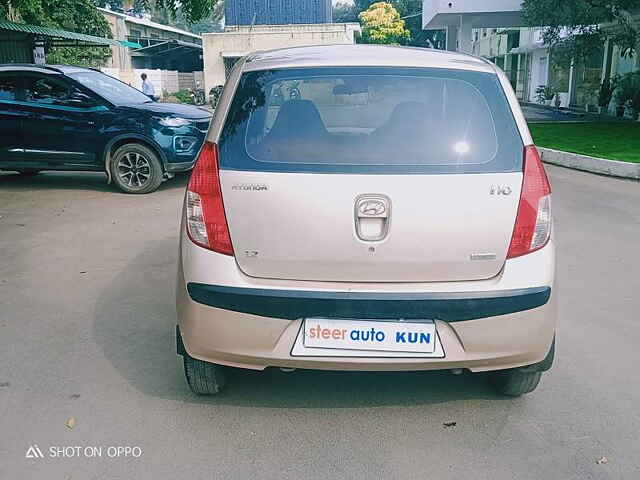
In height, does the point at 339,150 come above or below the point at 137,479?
above

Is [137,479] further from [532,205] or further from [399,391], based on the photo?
[532,205]

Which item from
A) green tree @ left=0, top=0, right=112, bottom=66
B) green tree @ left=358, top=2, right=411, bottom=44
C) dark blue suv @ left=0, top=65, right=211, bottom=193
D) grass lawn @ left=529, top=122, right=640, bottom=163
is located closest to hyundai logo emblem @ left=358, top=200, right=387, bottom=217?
dark blue suv @ left=0, top=65, right=211, bottom=193

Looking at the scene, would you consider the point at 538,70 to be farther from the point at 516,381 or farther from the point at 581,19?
the point at 516,381

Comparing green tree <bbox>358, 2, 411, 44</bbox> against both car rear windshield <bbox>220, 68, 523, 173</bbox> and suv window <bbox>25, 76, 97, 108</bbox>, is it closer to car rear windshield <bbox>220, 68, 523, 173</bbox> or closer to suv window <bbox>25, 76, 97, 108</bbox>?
suv window <bbox>25, 76, 97, 108</bbox>

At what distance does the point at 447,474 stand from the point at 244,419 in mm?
1009

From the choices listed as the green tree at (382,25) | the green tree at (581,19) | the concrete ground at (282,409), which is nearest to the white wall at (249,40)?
the green tree at (581,19)

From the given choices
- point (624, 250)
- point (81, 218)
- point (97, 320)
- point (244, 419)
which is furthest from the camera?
point (81, 218)

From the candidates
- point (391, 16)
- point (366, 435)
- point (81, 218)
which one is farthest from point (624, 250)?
point (391, 16)

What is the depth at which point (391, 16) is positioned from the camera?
5456 cm

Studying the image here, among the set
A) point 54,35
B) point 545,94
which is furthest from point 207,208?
point 545,94

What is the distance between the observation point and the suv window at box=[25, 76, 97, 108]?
941 centimetres

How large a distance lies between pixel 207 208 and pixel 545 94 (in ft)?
102

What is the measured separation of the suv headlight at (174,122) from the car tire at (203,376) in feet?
21.1

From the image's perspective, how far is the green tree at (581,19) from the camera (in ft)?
53.5
